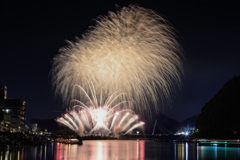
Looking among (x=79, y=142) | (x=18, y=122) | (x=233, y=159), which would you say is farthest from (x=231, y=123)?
(x=18, y=122)

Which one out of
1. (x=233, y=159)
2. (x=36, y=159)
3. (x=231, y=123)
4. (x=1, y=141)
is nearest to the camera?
(x=36, y=159)

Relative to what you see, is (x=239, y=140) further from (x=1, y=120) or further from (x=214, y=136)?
(x=1, y=120)

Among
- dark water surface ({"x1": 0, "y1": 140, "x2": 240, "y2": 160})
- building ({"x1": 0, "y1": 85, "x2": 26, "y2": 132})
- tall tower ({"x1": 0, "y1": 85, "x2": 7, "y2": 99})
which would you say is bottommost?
dark water surface ({"x1": 0, "y1": 140, "x2": 240, "y2": 160})

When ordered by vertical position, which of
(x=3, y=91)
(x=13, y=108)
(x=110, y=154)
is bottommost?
(x=110, y=154)

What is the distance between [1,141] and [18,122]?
228 ft

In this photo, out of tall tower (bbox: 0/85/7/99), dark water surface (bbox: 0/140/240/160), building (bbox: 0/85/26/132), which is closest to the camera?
dark water surface (bbox: 0/140/240/160)

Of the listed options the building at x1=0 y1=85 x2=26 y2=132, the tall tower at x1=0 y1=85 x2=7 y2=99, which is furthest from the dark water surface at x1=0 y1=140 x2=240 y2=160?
the tall tower at x1=0 y1=85 x2=7 y2=99

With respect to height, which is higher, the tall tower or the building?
the tall tower

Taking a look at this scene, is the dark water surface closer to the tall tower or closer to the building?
the building

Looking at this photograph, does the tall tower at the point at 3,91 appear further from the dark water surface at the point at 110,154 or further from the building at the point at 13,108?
the dark water surface at the point at 110,154

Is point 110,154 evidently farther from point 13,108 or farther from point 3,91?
point 13,108

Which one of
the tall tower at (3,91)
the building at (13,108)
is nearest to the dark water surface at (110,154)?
the building at (13,108)

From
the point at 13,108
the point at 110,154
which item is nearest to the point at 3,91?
the point at 13,108

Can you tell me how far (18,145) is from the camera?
70.1 metres
